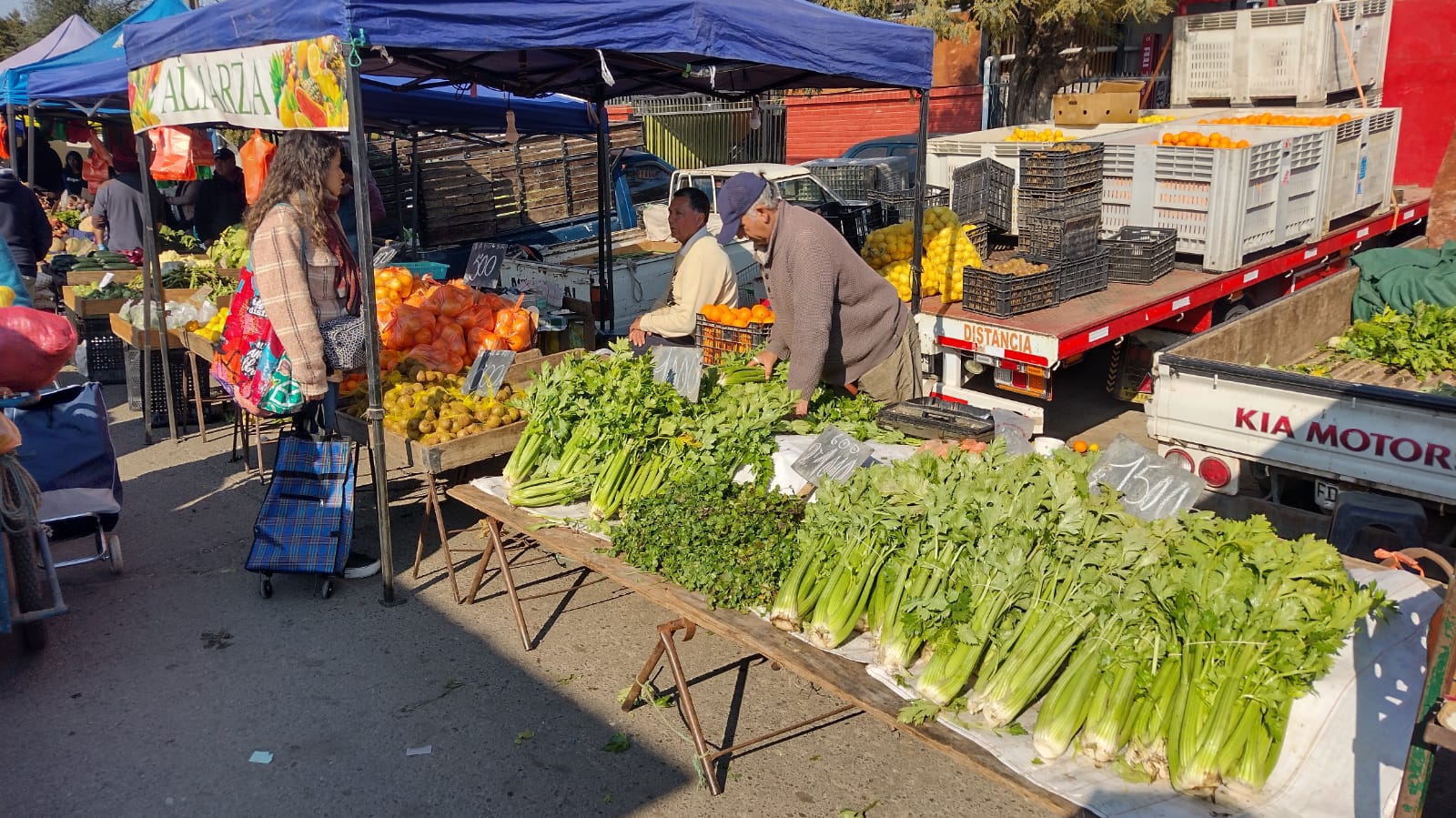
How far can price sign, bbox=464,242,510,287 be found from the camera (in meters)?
8.20

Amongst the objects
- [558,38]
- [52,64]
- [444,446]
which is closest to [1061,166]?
[558,38]

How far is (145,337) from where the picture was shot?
8195 mm

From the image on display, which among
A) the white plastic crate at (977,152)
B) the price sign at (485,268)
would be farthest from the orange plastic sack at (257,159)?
the white plastic crate at (977,152)

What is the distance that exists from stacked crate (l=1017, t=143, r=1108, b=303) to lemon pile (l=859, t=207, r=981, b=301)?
1.67 ft

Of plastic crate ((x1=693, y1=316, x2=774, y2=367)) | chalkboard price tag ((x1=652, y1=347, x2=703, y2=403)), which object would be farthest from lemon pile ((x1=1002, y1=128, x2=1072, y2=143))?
chalkboard price tag ((x1=652, y1=347, x2=703, y2=403))

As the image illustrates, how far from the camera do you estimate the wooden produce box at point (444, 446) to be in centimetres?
516

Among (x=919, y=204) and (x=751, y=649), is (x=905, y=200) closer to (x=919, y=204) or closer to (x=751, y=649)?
(x=919, y=204)

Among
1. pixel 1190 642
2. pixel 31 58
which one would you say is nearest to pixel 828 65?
pixel 1190 642

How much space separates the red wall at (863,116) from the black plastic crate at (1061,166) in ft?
45.4

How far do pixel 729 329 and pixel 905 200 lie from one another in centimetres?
408

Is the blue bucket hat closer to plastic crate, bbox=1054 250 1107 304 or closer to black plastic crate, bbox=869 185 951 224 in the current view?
plastic crate, bbox=1054 250 1107 304

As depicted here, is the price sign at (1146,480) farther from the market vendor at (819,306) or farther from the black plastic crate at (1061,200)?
the black plastic crate at (1061,200)

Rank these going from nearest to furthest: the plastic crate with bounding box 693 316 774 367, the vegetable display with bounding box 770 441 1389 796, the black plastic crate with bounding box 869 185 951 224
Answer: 1. the vegetable display with bounding box 770 441 1389 796
2. the plastic crate with bounding box 693 316 774 367
3. the black plastic crate with bounding box 869 185 951 224

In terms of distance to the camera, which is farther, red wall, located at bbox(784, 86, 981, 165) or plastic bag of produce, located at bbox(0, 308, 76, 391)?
red wall, located at bbox(784, 86, 981, 165)
